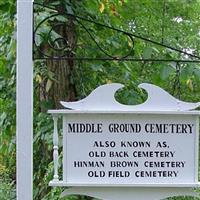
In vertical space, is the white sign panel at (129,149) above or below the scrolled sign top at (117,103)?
below

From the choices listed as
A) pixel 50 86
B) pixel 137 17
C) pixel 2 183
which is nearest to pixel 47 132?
pixel 50 86

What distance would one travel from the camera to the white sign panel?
2322 mm

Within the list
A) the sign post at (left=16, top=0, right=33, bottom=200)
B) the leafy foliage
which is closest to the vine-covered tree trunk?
the leafy foliage

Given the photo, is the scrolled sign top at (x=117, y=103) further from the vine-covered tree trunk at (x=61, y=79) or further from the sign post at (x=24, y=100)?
the vine-covered tree trunk at (x=61, y=79)

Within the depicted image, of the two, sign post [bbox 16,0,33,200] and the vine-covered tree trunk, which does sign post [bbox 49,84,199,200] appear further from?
the vine-covered tree trunk

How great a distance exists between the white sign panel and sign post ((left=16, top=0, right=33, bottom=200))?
169 millimetres

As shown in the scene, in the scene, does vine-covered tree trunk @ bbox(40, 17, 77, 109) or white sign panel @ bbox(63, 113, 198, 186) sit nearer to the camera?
white sign panel @ bbox(63, 113, 198, 186)

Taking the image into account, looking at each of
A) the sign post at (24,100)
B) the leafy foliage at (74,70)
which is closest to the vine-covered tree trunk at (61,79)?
the leafy foliage at (74,70)

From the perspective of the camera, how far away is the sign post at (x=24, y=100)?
237 centimetres

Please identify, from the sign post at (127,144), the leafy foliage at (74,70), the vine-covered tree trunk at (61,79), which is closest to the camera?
the sign post at (127,144)

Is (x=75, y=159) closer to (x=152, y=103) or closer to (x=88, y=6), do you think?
(x=152, y=103)

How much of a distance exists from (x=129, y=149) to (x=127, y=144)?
23mm

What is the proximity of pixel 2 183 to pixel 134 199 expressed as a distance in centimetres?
223

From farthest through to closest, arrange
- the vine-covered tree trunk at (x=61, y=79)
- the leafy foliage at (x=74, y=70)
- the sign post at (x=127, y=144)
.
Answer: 1. the vine-covered tree trunk at (x=61, y=79)
2. the leafy foliage at (x=74, y=70)
3. the sign post at (x=127, y=144)
